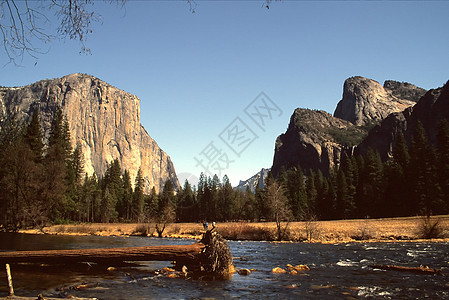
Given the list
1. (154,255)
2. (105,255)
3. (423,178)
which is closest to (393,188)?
(423,178)

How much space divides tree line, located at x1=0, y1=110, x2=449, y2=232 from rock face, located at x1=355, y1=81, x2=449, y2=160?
69337 millimetres

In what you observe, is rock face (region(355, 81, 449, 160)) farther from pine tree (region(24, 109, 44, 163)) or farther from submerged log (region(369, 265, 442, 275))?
submerged log (region(369, 265, 442, 275))

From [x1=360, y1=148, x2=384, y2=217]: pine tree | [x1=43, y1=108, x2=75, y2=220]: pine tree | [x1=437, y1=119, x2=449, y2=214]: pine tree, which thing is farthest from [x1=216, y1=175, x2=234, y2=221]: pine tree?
[x1=437, y1=119, x2=449, y2=214]: pine tree

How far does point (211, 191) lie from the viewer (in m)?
107

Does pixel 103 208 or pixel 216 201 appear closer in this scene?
pixel 103 208

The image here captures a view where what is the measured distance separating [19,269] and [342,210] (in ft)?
233

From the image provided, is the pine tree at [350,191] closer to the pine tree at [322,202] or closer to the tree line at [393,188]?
the tree line at [393,188]

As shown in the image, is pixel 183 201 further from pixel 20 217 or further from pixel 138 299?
pixel 138 299

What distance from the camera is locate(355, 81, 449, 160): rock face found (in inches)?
5207

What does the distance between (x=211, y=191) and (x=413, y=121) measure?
111077mm

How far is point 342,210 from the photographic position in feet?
240

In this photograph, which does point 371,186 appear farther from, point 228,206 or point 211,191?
point 211,191

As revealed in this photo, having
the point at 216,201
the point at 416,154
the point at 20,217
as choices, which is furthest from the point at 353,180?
the point at 20,217

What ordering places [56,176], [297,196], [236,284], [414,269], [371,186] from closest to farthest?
[236,284] < [414,269] < [56,176] < [371,186] < [297,196]
